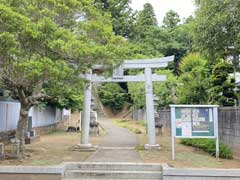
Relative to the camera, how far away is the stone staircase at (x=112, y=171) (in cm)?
867

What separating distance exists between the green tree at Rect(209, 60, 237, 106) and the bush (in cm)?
227

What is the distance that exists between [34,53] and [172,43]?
3127 cm

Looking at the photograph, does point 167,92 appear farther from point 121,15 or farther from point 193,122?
point 121,15

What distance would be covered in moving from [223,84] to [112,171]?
7487mm

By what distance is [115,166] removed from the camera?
A: 9.08 metres

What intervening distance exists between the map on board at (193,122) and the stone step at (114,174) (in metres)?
2.26

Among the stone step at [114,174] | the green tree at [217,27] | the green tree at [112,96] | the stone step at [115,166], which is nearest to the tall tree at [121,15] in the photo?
the green tree at [112,96]

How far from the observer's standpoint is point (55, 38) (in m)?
8.77

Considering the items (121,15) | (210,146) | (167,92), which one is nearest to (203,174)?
(210,146)

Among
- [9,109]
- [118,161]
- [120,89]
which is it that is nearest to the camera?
[118,161]

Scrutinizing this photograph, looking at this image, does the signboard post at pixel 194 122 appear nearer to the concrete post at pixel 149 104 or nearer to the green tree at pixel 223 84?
the concrete post at pixel 149 104

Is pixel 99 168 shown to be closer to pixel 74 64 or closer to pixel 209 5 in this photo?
pixel 74 64

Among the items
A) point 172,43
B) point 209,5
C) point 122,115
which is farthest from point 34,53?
point 122,115

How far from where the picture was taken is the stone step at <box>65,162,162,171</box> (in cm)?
897
